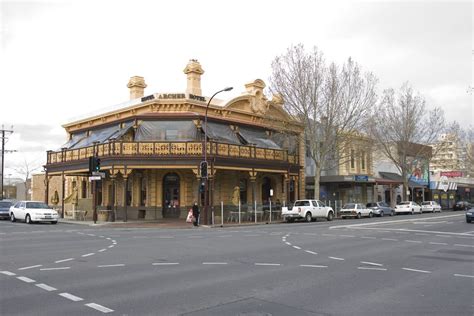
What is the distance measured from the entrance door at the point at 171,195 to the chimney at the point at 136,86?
9.51 meters

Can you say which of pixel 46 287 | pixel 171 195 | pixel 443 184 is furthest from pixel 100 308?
pixel 443 184

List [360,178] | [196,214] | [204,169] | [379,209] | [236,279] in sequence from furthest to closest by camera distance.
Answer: [379,209] → [360,178] → [204,169] → [196,214] → [236,279]

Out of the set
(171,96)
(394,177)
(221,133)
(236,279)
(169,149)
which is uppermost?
(171,96)

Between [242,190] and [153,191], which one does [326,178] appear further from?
[153,191]

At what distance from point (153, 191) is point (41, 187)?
21.5 meters

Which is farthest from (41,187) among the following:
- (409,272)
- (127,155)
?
(409,272)

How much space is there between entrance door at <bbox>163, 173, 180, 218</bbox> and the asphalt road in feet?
57.8

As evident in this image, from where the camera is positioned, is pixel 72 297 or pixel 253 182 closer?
pixel 72 297

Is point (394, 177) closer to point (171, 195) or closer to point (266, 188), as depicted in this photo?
point (266, 188)

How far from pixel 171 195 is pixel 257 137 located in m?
8.34

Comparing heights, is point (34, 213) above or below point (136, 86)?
below

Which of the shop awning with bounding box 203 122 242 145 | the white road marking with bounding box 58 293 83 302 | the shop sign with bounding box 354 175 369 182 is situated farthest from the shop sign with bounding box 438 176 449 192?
the white road marking with bounding box 58 293 83 302

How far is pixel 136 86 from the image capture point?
3941 cm

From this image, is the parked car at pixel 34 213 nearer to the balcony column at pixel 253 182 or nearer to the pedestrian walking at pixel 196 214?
the pedestrian walking at pixel 196 214
